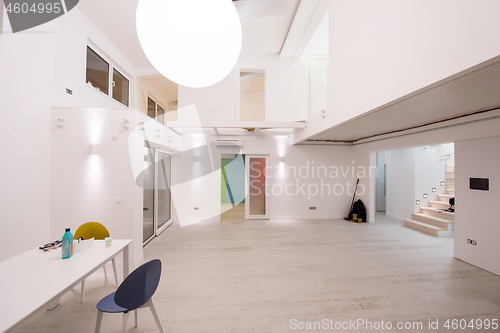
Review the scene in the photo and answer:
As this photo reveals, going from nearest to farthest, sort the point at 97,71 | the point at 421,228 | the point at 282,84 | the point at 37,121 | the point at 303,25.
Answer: the point at 37,121, the point at 97,71, the point at 303,25, the point at 421,228, the point at 282,84

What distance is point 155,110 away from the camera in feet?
23.8

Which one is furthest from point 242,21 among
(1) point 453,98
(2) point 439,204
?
(2) point 439,204

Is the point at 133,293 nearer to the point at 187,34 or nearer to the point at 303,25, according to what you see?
the point at 187,34

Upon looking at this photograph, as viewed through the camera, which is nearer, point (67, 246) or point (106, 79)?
point (67, 246)

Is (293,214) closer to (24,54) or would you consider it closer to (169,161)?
(169,161)

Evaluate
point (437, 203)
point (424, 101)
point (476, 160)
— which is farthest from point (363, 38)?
point (437, 203)

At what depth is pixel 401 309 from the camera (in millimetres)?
2439

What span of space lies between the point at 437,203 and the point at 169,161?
8.20 metres

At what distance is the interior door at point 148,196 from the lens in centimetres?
435

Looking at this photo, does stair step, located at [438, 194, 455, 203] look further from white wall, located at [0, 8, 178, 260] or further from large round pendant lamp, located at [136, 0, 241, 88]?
white wall, located at [0, 8, 178, 260]

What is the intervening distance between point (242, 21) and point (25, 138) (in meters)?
4.50

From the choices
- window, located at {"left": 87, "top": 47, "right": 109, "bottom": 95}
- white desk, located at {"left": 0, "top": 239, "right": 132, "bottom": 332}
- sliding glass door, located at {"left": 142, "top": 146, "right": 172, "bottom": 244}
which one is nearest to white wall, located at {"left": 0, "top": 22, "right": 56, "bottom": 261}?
window, located at {"left": 87, "top": 47, "right": 109, "bottom": 95}

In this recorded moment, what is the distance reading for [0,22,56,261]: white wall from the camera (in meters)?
2.54

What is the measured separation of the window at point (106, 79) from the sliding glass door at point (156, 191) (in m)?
1.63
